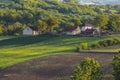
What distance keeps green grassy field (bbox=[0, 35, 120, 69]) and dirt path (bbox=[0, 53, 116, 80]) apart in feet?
14.1

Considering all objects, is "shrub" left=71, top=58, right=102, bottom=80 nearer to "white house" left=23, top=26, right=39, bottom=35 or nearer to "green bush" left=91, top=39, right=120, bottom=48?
"green bush" left=91, top=39, right=120, bottom=48

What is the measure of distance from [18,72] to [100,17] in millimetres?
72596

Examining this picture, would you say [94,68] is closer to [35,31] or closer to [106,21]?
[106,21]

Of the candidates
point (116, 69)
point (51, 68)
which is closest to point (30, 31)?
point (51, 68)

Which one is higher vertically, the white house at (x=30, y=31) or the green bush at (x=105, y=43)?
the green bush at (x=105, y=43)

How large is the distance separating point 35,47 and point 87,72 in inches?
2321

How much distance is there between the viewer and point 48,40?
12212cm

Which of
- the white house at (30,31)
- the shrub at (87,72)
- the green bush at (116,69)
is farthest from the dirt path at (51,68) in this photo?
the white house at (30,31)

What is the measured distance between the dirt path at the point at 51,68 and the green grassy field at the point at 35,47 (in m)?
4.29

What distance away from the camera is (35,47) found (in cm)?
11069

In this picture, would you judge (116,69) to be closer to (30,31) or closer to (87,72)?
(87,72)

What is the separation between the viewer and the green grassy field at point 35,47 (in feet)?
299

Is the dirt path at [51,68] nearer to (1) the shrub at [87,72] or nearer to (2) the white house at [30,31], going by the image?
(1) the shrub at [87,72]

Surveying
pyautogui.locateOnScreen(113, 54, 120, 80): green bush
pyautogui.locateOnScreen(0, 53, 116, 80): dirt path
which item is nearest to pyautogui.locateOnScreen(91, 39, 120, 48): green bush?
pyautogui.locateOnScreen(0, 53, 116, 80): dirt path
